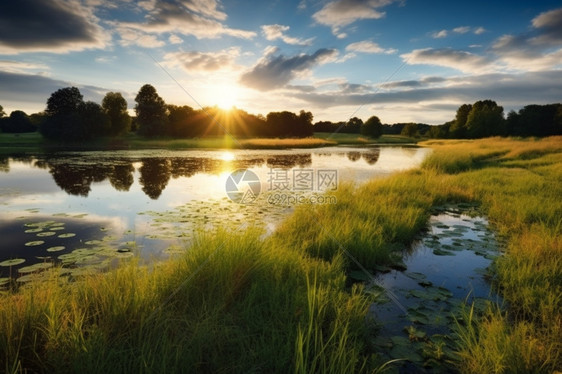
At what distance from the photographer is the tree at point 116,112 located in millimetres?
45091

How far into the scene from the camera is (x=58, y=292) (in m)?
2.63

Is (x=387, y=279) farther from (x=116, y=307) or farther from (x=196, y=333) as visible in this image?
(x=116, y=307)

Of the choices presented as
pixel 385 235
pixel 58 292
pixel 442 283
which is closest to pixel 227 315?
pixel 58 292

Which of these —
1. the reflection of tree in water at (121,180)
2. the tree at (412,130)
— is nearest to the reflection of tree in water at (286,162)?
the reflection of tree in water at (121,180)

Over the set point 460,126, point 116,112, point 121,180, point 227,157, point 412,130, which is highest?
point 116,112

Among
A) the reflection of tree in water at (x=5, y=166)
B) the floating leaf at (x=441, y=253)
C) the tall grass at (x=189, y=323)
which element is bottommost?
the floating leaf at (x=441, y=253)

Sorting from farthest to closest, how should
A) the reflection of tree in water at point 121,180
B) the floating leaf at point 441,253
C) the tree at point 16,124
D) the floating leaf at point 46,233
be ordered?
1. the tree at point 16,124
2. the reflection of tree in water at point 121,180
3. the floating leaf at point 46,233
4. the floating leaf at point 441,253

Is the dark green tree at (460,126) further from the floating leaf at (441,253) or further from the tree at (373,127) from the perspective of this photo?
the floating leaf at (441,253)

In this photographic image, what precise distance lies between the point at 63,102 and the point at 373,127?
71.2 m

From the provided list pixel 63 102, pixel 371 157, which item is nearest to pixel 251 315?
pixel 371 157

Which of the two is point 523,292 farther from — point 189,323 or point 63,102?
point 63,102

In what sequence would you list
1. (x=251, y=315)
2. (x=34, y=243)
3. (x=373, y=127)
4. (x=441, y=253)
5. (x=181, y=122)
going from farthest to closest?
1. (x=373, y=127)
2. (x=181, y=122)
3. (x=441, y=253)
4. (x=34, y=243)
5. (x=251, y=315)

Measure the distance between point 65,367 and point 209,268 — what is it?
1.57 meters

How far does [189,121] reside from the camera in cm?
5778
